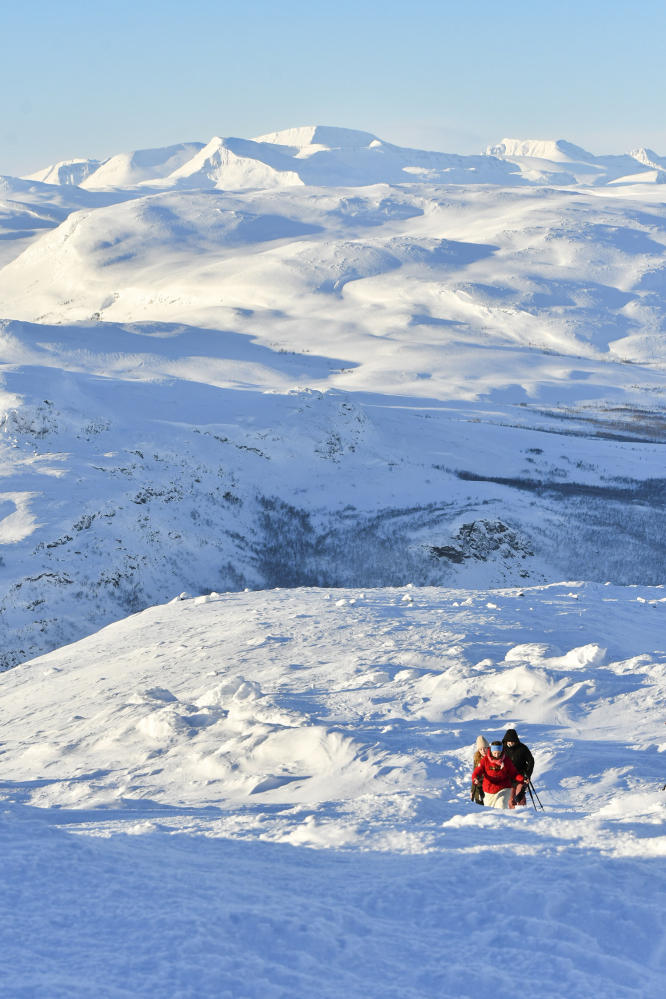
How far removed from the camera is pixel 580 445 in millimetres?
34062

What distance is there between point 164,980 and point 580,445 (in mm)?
32140

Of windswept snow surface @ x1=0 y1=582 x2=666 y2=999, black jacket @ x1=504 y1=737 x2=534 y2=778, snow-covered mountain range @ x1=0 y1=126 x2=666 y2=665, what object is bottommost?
windswept snow surface @ x1=0 y1=582 x2=666 y2=999

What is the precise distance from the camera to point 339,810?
294 inches

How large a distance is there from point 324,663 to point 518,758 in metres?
5.67

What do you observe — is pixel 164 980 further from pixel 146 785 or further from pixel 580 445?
pixel 580 445

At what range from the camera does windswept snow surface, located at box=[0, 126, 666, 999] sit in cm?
483

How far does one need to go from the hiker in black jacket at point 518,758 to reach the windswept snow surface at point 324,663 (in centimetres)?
→ 26

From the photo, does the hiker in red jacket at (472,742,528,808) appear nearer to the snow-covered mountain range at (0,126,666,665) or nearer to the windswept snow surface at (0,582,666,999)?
the windswept snow surface at (0,582,666,999)

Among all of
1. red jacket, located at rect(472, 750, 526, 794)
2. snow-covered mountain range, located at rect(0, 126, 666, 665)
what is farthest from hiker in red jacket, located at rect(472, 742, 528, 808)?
snow-covered mountain range, located at rect(0, 126, 666, 665)

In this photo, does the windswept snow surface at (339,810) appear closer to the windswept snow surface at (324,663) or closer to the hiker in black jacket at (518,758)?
the windswept snow surface at (324,663)

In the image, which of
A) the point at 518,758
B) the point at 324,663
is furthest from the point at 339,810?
the point at 324,663

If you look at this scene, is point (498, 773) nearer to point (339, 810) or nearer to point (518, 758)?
point (518, 758)

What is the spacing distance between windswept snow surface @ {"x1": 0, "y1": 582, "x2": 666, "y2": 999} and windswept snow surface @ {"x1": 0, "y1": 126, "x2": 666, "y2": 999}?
3 cm

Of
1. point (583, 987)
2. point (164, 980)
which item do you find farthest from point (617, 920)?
point (164, 980)
